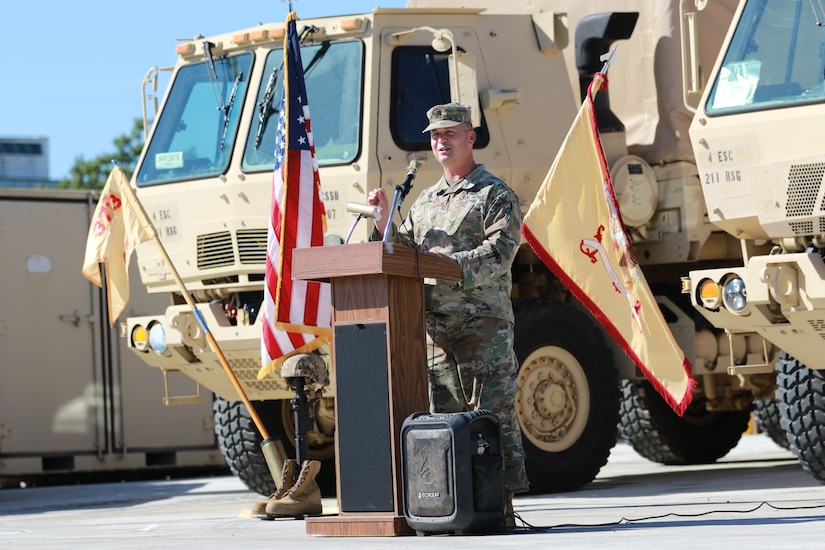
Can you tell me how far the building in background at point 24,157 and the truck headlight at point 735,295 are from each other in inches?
2087

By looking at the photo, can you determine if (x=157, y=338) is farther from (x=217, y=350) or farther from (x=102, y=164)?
(x=102, y=164)

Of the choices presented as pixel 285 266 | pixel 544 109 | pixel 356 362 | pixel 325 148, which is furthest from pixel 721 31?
pixel 356 362

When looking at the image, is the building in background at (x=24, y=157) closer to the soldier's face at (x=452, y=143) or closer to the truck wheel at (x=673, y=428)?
the truck wheel at (x=673, y=428)

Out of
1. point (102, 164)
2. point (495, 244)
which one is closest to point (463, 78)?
point (495, 244)

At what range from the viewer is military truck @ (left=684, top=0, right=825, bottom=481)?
902 centimetres

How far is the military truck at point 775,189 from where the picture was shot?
9.02m

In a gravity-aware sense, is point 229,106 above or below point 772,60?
above

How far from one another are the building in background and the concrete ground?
46814mm

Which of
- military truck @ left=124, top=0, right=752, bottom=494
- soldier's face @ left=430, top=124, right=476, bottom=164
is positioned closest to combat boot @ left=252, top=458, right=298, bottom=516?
military truck @ left=124, top=0, right=752, bottom=494

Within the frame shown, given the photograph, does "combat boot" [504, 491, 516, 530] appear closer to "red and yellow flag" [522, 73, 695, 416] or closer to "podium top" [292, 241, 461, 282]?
"podium top" [292, 241, 461, 282]

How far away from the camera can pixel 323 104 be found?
10680 millimetres

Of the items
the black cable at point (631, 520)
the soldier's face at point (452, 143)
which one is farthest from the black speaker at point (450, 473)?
the soldier's face at point (452, 143)

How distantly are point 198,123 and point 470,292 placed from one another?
437cm

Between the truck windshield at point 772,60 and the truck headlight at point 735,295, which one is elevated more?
the truck windshield at point 772,60
